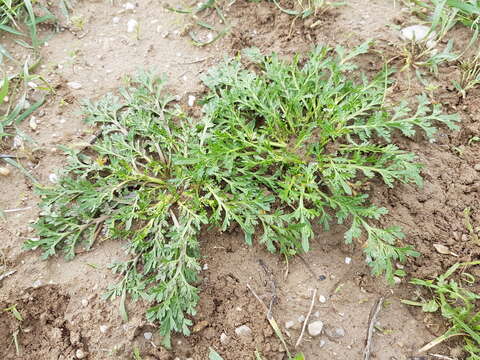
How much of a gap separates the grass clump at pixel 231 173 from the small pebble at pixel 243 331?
1.06ft

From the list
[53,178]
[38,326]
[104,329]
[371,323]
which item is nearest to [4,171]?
[53,178]

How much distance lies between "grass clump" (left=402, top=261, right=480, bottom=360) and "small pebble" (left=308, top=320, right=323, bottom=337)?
0.57m

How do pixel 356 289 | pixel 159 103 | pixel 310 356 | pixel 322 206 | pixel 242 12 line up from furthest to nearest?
pixel 242 12 < pixel 159 103 < pixel 322 206 < pixel 356 289 < pixel 310 356

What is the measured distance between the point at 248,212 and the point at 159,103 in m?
1.32

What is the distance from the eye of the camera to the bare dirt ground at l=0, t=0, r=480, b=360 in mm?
2525

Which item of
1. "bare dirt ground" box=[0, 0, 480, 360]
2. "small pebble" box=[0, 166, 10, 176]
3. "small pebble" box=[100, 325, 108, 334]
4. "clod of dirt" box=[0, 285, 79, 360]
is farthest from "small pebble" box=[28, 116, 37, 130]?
"small pebble" box=[100, 325, 108, 334]

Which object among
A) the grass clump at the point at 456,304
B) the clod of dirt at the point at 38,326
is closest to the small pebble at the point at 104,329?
the clod of dirt at the point at 38,326

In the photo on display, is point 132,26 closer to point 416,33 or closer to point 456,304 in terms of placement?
point 416,33

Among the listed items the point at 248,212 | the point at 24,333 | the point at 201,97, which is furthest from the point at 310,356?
the point at 201,97

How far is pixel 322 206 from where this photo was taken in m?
2.88

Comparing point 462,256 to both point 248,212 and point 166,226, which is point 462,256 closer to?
point 248,212

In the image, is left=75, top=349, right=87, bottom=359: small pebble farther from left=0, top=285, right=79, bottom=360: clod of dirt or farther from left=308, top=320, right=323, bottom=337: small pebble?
left=308, top=320, right=323, bottom=337: small pebble

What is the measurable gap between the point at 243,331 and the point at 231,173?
1054 mm

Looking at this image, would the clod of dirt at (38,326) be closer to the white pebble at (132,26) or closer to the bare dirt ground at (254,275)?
the bare dirt ground at (254,275)
